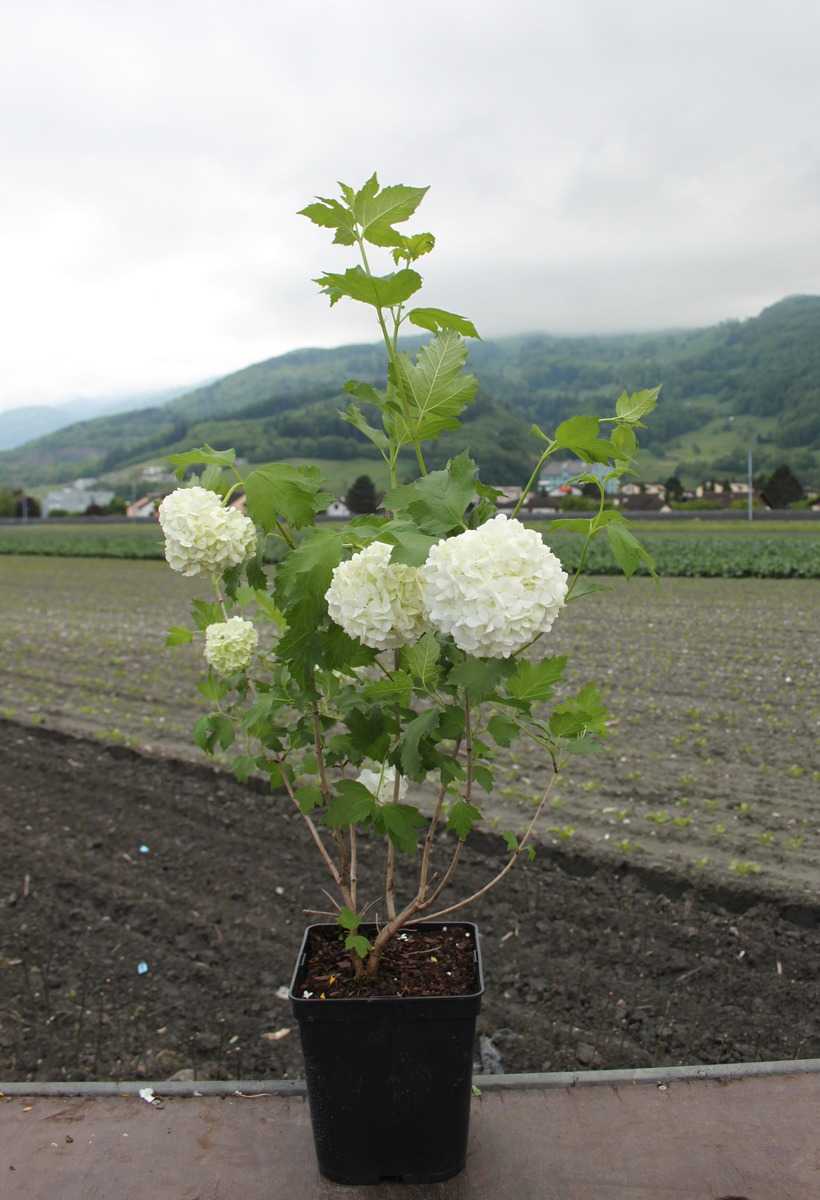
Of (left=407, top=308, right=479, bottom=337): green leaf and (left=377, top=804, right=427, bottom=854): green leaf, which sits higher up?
(left=407, top=308, right=479, bottom=337): green leaf

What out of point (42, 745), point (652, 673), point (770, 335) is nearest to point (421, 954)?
point (42, 745)

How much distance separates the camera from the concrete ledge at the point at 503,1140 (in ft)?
8.25

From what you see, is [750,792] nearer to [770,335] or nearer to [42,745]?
[42,745]

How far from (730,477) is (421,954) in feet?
342

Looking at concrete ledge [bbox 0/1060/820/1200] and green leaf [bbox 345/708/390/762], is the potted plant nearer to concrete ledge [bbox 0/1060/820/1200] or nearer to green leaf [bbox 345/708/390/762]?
green leaf [bbox 345/708/390/762]

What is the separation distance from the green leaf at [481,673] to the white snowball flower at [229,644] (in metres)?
0.98

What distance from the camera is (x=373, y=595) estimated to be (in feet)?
6.14

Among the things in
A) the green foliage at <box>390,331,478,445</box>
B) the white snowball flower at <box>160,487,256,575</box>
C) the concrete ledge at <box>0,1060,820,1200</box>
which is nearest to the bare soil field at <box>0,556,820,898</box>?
the concrete ledge at <box>0,1060,820,1200</box>

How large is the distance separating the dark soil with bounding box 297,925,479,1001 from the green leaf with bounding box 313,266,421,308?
5.84 feet

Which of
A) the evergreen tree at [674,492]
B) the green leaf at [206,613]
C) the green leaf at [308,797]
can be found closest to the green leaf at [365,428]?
the green leaf at [206,613]

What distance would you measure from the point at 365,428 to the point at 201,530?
0.48 metres

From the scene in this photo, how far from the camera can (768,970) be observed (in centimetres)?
375

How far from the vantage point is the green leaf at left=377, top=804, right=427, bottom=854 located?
91.5 inches

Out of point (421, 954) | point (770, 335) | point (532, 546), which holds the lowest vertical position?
point (421, 954)
